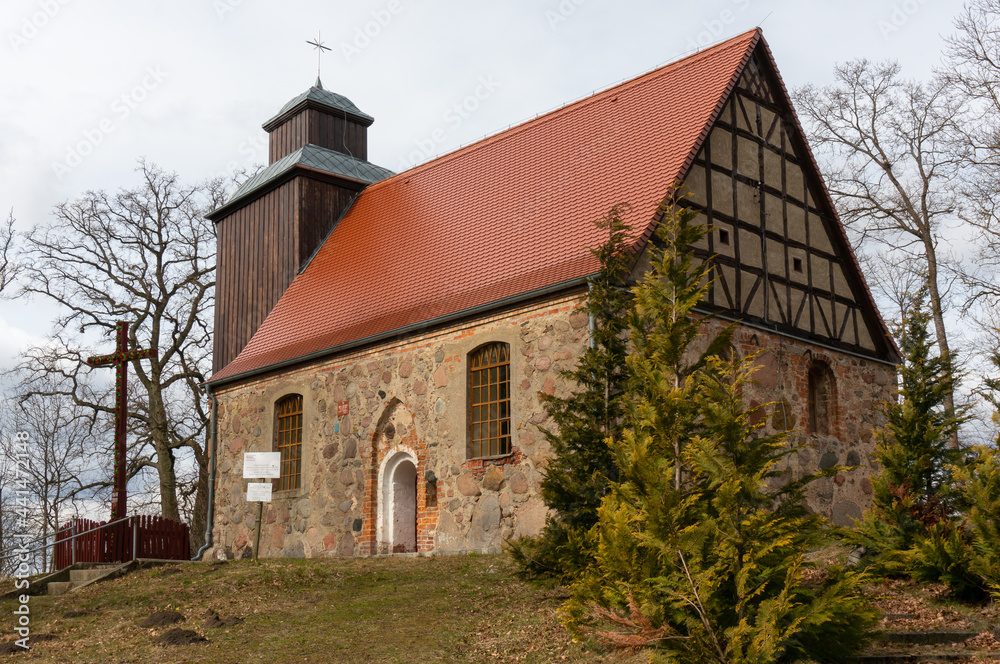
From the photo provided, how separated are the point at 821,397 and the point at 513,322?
5.61 metres

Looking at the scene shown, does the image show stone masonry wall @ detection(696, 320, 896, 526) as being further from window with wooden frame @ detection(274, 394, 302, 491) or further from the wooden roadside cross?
the wooden roadside cross

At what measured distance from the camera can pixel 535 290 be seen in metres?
→ 12.3

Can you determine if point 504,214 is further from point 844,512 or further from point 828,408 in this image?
point 844,512

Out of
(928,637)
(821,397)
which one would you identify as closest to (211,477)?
(821,397)

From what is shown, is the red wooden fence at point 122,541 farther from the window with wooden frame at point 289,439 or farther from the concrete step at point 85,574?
the window with wooden frame at point 289,439

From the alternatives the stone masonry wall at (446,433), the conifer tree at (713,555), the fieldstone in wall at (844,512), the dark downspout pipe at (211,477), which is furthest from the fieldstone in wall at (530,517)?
the dark downspout pipe at (211,477)

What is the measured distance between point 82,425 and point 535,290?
16.4 metres

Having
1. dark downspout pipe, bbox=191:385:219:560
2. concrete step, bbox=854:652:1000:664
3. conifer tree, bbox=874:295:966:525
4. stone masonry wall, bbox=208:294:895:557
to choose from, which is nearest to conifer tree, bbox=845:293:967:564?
conifer tree, bbox=874:295:966:525

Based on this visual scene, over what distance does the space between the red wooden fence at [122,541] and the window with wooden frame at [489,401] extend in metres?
6.89

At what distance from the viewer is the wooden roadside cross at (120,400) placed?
1540 cm

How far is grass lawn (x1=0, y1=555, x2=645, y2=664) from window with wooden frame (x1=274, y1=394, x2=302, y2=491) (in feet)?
11.4

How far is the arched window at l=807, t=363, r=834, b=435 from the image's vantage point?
14641 mm

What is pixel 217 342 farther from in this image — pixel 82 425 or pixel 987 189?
pixel 987 189

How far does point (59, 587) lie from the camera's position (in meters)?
13.4
